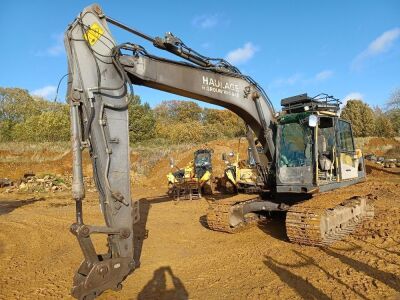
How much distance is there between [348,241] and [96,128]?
17.4 ft

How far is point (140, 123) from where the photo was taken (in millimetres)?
40188

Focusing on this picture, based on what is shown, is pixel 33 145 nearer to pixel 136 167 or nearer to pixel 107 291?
pixel 136 167

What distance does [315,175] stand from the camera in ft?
24.9

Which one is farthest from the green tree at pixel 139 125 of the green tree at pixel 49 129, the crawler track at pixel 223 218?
the crawler track at pixel 223 218

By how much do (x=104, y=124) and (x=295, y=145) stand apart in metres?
4.45

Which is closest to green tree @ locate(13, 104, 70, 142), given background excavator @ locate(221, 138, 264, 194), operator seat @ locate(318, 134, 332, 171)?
background excavator @ locate(221, 138, 264, 194)

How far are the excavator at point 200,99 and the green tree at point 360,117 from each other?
40.2 m

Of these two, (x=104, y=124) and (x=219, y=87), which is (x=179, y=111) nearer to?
(x=219, y=87)

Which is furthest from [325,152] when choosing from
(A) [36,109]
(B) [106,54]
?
(A) [36,109]

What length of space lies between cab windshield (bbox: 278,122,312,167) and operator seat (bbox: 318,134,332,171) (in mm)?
315

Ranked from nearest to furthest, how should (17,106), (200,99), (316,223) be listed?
(316,223), (200,99), (17,106)

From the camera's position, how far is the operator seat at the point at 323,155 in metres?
7.91

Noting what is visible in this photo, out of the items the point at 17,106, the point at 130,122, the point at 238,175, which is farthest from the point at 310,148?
the point at 17,106

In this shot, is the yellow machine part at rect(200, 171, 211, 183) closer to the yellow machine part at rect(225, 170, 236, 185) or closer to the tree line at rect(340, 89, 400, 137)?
the yellow machine part at rect(225, 170, 236, 185)
